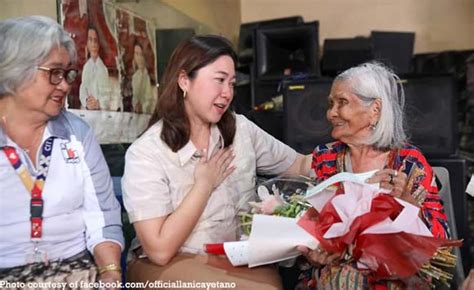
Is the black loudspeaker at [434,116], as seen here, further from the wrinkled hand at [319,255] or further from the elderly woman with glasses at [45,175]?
the elderly woman with glasses at [45,175]

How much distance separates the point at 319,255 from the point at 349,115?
51cm

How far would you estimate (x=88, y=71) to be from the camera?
84.9 inches

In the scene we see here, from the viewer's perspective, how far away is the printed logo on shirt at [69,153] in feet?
4.55

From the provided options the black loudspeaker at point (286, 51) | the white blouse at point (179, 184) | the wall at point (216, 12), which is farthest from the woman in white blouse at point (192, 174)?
the black loudspeaker at point (286, 51)

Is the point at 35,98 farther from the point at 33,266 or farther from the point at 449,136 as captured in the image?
the point at 449,136

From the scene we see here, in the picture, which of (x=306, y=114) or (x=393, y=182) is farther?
(x=306, y=114)

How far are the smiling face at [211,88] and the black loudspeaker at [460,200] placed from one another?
126 cm

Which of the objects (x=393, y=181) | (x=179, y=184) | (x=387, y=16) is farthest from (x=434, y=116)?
(x=387, y=16)

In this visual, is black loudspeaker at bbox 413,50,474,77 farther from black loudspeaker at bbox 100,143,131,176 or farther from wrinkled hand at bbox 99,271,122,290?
wrinkled hand at bbox 99,271,122,290

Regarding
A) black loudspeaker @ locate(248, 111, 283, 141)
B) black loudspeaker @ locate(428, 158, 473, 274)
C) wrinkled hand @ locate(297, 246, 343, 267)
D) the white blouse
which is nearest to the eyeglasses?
the white blouse

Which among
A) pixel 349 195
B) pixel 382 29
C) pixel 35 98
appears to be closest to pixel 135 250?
pixel 35 98

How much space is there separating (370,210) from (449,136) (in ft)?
5.65

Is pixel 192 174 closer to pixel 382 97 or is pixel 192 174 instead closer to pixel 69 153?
pixel 69 153

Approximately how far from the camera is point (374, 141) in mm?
1573
